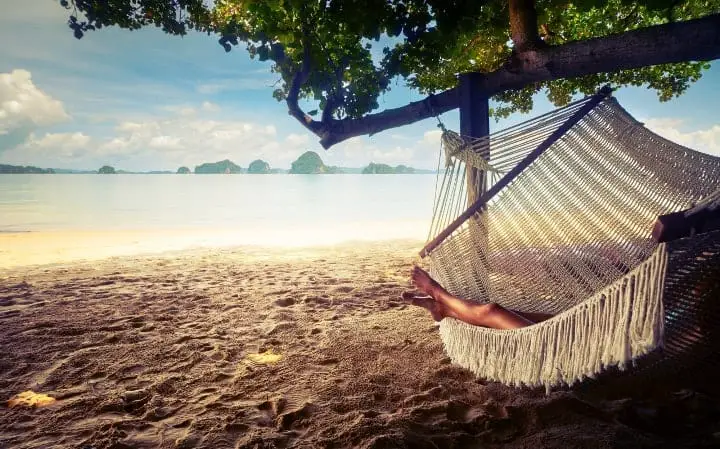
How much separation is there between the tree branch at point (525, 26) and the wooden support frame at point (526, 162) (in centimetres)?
68

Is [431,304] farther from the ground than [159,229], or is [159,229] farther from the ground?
[431,304]

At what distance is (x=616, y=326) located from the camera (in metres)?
0.95

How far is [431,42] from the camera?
125 inches

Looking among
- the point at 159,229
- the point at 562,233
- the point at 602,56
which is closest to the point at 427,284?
the point at 562,233

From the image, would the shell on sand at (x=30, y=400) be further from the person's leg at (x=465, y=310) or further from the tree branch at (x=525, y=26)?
the tree branch at (x=525, y=26)

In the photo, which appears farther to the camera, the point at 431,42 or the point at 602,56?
the point at 431,42

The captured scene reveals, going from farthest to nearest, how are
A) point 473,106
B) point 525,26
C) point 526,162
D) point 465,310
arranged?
point 473,106 < point 525,26 < point 526,162 < point 465,310

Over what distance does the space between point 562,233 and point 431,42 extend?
1889 mm

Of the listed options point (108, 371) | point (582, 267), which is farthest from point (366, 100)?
point (108, 371)

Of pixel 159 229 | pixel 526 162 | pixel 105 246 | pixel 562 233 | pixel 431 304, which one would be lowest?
pixel 159 229

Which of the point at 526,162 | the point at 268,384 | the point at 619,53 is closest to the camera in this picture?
the point at 268,384

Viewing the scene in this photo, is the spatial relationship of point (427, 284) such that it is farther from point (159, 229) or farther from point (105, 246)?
point (159, 229)

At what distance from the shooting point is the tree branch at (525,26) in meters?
2.42

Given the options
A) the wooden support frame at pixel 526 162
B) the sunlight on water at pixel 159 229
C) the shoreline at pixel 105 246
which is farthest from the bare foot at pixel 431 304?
the sunlight on water at pixel 159 229
